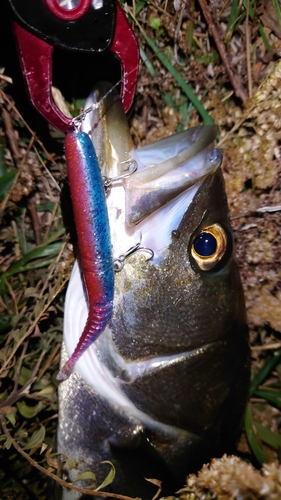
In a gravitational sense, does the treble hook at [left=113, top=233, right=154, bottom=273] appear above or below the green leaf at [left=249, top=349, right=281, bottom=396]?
above

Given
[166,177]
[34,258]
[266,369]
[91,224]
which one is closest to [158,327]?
[91,224]

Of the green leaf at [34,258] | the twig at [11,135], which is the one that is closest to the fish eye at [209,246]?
the green leaf at [34,258]

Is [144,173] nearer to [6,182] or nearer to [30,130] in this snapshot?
[30,130]

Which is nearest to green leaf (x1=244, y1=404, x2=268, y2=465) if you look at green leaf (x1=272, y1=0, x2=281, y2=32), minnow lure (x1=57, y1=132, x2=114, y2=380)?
minnow lure (x1=57, y1=132, x2=114, y2=380)

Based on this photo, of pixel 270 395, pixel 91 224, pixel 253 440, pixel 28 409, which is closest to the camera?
pixel 91 224

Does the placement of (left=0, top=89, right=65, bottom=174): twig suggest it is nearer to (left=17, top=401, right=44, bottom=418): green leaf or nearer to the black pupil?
the black pupil

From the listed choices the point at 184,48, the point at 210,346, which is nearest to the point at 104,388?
the point at 210,346

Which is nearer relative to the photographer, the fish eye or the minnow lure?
the minnow lure
